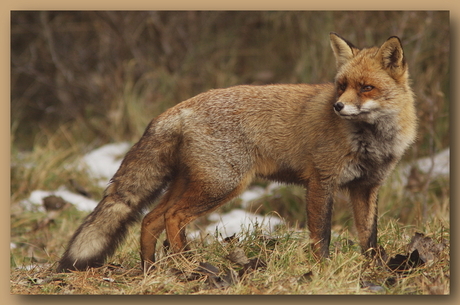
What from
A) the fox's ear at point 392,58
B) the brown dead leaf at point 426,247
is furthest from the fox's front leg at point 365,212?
the fox's ear at point 392,58

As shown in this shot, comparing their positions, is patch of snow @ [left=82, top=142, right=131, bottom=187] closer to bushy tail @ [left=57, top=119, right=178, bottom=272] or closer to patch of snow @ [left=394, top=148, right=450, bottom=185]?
bushy tail @ [left=57, top=119, right=178, bottom=272]

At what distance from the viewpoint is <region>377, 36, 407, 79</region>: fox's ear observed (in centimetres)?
422

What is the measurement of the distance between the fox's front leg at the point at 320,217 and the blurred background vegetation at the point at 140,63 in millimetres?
3410

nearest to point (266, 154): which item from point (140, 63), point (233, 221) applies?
point (233, 221)

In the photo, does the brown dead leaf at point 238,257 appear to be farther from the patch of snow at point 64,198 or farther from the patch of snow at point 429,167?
the patch of snow at point 429,167

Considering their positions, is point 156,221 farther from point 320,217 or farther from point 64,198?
point 64,198

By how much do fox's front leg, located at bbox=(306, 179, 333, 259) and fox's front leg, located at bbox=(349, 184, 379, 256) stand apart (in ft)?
1.36

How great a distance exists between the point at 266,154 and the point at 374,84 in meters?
1.13

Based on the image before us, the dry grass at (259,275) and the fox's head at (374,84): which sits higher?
the fox's head at (374,84)

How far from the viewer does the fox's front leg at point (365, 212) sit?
189 inches

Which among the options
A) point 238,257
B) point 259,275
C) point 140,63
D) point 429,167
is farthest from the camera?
point 140,63

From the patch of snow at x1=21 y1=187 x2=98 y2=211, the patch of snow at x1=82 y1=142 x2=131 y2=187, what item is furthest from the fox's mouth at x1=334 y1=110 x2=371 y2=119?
the patch of snow at x1=82 y1=142 x2=131 y2=187

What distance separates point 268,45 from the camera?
32.9 feet

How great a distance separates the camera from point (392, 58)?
429 cm
